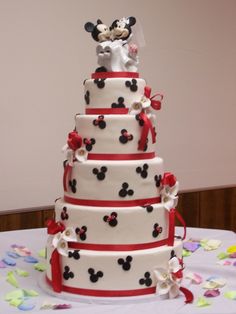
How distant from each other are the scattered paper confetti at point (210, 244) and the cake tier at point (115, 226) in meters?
0.45

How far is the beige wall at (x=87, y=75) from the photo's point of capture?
2303 millimetres

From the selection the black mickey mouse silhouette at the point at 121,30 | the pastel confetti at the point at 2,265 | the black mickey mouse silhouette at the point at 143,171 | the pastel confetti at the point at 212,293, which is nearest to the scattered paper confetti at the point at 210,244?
the pastel confetti at the point at 212,293

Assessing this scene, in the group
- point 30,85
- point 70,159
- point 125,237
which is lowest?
point 125,237

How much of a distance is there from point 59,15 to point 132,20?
2.93 feet

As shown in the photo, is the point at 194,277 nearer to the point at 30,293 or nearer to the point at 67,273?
the point at 67,273

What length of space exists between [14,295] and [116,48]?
795 mm

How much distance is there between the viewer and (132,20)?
159 cm

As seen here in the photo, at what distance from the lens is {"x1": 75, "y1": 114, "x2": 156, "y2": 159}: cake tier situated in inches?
58.1

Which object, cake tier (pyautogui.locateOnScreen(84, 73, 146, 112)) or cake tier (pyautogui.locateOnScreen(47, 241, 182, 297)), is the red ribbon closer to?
cake tier (pyautogui.locateOnScreen(84, 73, 146, 112))

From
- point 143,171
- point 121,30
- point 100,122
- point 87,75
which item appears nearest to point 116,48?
point 121,30

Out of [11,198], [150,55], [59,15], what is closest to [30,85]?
[59,15]

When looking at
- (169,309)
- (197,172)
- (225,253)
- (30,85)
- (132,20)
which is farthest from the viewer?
(197,172)

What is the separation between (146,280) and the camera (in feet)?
4.75

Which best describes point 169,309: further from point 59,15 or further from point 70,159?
point 59,15
